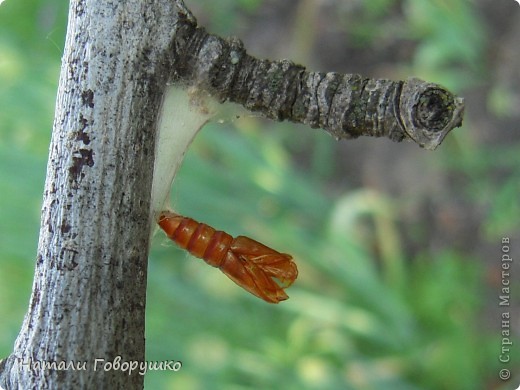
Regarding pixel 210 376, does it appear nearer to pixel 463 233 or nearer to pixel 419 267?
pixel 419 267

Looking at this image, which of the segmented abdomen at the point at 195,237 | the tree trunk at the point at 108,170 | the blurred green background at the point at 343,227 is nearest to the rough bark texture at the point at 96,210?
the tree trunk at the point at 108,170

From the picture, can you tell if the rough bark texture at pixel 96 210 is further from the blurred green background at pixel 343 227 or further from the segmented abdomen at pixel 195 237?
the blurred green background at pixel 343 227

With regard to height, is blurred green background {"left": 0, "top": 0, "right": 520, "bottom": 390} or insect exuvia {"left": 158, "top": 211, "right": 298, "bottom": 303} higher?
blurred green background {"left": 0, "top": 0, "right": 520, "bottom": 390}

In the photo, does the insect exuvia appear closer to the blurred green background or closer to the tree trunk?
the tree trunk

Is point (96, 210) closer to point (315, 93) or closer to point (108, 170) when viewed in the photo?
point (108, 170)

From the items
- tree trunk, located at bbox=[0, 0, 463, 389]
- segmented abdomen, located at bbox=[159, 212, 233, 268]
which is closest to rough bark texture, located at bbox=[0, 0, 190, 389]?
tree trunk, located at bbox=[0, 0, 463, 389]

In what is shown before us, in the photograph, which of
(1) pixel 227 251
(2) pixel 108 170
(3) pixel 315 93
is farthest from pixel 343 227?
(2) pixel 108 170
